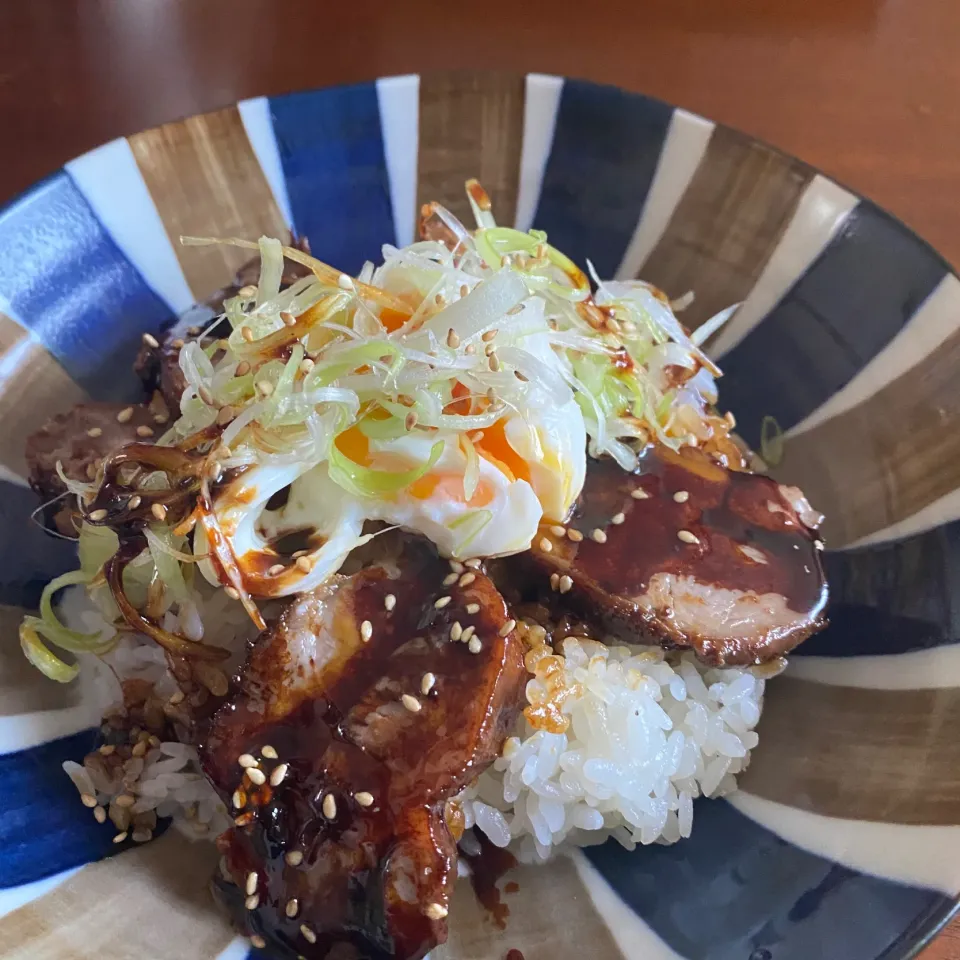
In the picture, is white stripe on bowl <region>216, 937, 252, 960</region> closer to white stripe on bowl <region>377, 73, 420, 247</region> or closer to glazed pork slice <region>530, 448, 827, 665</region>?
glazed pork slice <region>530, 448, 827, 665</region>

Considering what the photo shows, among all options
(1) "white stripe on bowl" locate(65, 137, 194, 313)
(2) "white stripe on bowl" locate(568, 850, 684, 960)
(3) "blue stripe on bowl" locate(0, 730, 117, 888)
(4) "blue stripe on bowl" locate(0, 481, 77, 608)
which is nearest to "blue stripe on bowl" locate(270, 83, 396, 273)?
(1) "white stripe on bowl" locate(65, 137, 194, 313)

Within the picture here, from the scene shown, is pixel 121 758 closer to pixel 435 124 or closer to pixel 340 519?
pixel 340 519

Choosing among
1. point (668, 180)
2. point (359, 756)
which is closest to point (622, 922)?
point (359, 756)

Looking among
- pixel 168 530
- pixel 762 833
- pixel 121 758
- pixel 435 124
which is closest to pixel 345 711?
pixel 168 530

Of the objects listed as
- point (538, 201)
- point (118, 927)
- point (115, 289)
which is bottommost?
point (118, 927)

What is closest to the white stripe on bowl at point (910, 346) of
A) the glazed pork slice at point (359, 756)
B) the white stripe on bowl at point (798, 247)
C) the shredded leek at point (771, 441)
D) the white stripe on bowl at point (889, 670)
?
the shredded leek at point (771, 441)

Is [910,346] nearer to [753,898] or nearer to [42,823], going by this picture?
[753,898]
